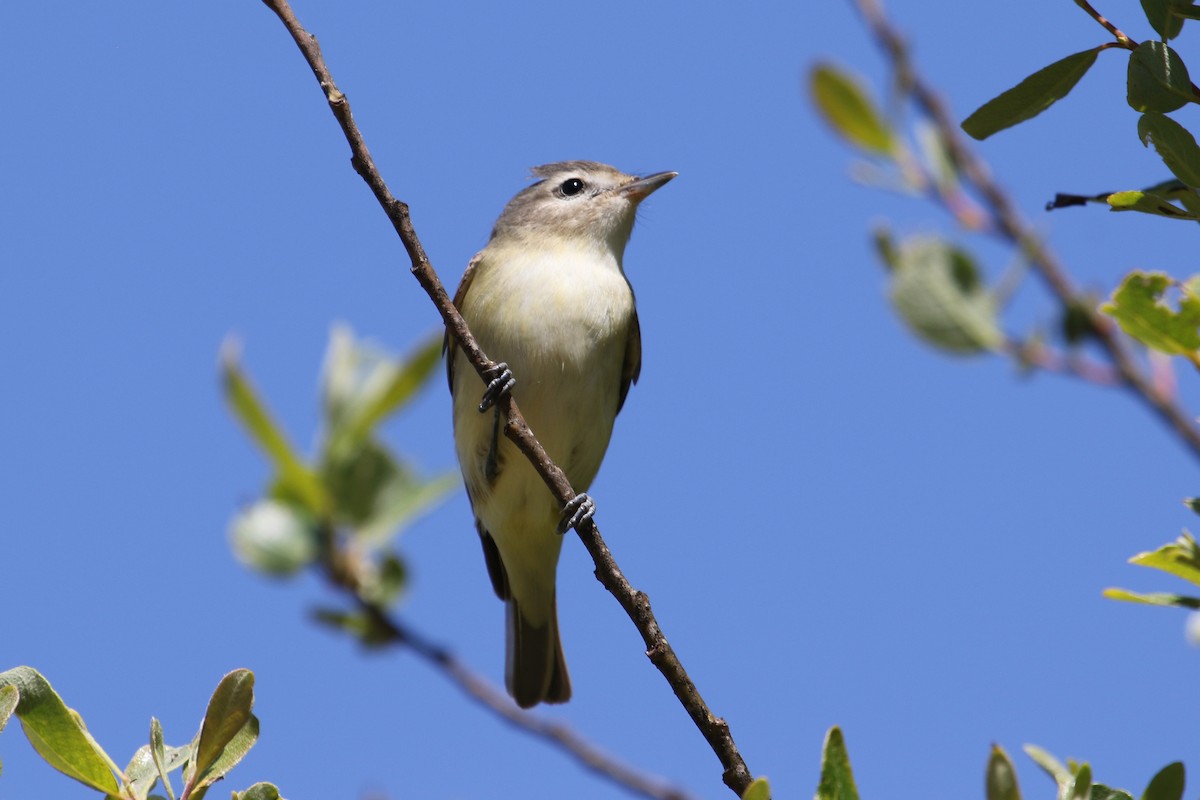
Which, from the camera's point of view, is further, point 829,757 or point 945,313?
point 945,313

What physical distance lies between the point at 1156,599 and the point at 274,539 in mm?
1879

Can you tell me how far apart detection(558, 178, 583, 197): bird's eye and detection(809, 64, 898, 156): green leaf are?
3.06 meters

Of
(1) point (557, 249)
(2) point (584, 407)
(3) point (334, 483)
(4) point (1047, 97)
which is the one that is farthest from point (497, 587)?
(4) point (1047, 97)

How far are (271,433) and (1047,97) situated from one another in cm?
179

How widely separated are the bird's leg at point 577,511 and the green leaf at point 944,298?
0.97m

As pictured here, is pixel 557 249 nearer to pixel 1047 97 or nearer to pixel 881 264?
pixel 881 264

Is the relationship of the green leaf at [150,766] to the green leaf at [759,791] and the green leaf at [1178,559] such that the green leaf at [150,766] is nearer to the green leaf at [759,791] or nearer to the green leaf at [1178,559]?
the green leaf at [759,791]

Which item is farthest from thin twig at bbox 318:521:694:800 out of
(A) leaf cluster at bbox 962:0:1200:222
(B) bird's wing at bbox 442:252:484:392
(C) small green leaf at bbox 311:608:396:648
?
(B) bird's wing at bbox 442:252:484:392

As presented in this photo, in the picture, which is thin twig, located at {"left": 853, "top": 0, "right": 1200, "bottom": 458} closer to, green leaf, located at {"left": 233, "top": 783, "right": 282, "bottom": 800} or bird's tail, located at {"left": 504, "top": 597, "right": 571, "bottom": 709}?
green leaf, located at {"left": 233, "top": 783, "right": 282, "bottom": 800}

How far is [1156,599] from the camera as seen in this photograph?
1.88 m

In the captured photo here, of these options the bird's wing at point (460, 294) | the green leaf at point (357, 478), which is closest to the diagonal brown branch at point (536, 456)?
the green leaf at point (357, 478)

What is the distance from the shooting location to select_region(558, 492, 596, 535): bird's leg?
3.28 m

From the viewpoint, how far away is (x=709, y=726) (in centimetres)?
252

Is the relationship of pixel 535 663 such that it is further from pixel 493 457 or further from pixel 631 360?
pixel 631 360
